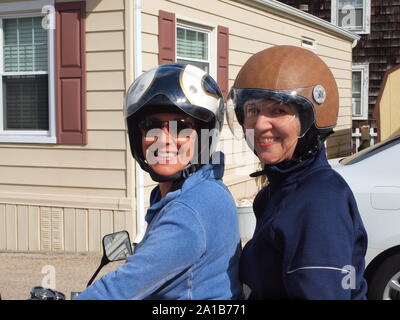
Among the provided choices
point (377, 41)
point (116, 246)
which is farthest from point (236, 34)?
point (377, 41)

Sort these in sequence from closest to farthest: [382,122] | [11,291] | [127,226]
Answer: [11,291]
[127,226]
[382,122]

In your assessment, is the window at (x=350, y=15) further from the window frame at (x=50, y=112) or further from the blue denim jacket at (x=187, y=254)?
the blue denim jacket at (x=187, y=254)

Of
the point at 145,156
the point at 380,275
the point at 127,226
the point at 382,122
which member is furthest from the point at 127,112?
the point at 382,122

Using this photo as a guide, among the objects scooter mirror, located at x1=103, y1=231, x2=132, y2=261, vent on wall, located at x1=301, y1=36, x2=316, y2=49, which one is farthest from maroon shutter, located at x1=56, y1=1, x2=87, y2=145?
vent on wall, located at x1=301, y1=36, x2=316, y2=49

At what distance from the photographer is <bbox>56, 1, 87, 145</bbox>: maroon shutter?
21.5ft

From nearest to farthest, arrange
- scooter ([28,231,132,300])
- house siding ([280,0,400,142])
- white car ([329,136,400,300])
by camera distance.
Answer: scooter ([28,231,132,300])
white car ([329,136,400,300])
house siding ([280,0,400,142])

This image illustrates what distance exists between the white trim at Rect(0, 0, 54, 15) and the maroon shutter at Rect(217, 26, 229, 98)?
2598mm

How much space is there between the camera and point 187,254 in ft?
5.45

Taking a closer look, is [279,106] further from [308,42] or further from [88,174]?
[308,42]

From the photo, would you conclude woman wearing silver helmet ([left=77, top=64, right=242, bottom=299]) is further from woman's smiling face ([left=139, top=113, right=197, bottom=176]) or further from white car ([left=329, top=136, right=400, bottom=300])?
white car ([left=329, top=136, right=400, bottom=300])

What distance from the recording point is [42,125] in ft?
22.7

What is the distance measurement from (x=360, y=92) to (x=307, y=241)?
1642 centimetres
